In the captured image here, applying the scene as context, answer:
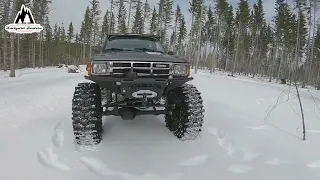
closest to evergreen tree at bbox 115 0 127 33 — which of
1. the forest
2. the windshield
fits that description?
the forest

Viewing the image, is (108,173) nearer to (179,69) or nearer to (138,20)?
→ (179,69)

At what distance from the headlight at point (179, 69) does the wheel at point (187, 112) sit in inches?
20.9

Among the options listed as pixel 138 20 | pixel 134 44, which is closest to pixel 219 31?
pixel 138 20

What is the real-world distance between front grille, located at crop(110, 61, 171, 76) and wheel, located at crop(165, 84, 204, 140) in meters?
0.77

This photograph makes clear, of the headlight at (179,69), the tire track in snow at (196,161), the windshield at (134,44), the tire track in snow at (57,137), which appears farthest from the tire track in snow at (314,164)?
the tire track in snow at (57,137)

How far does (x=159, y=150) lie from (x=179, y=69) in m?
1.42

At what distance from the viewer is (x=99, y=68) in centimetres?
406

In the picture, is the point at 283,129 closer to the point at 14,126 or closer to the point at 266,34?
the point at 14,126

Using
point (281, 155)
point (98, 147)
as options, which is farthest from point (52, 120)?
point (281, 155)

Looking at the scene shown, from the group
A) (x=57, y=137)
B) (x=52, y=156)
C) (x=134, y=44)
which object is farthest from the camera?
(x=134, y=44)

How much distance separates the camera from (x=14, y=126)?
512cm

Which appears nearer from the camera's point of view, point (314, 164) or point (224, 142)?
point (314, 164)

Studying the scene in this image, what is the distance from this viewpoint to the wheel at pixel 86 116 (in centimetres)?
414

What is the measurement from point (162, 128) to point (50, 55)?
6261 cm
